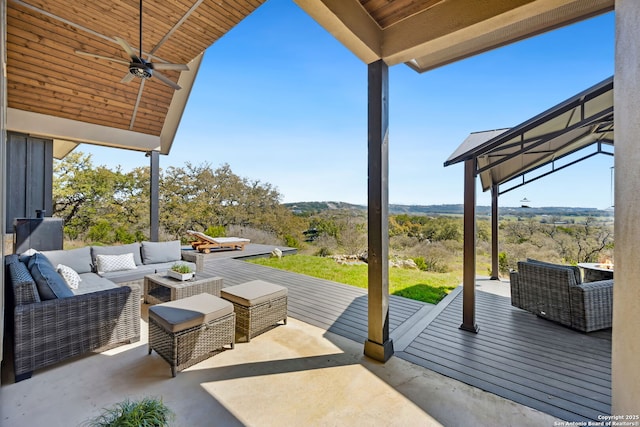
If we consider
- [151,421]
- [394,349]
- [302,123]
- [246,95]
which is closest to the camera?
[151,421]

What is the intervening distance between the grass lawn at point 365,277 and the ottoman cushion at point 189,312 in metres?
3.35

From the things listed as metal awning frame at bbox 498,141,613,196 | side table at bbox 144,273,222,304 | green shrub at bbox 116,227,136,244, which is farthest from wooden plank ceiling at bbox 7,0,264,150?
metal awning frame at bbox 498,141,613,196

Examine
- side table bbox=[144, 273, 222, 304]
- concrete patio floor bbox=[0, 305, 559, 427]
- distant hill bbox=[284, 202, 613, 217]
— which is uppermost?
distant hill bbox=[284, 202, 613, 217]

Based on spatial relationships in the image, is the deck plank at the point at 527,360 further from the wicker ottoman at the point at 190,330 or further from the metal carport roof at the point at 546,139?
the metal carport roof at the point at 546,139

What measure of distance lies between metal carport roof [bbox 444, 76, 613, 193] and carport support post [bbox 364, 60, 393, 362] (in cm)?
169

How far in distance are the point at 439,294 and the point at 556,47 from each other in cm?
622

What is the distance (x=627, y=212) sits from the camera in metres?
1.42

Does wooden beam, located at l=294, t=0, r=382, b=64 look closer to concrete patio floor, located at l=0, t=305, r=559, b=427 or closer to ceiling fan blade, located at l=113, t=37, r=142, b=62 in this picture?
ceiling fan blade, located at l=113, t=37, r=142, b=62

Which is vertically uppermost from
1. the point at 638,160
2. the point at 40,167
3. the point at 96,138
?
the point at 96,138

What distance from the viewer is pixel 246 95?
10.0 metres

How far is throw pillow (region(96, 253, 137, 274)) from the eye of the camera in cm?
446

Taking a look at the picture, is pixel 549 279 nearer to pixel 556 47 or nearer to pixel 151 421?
pixel 151 421

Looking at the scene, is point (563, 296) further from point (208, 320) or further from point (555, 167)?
point (208, 320)

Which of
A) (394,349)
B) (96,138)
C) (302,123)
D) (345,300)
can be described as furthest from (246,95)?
(394,349)
